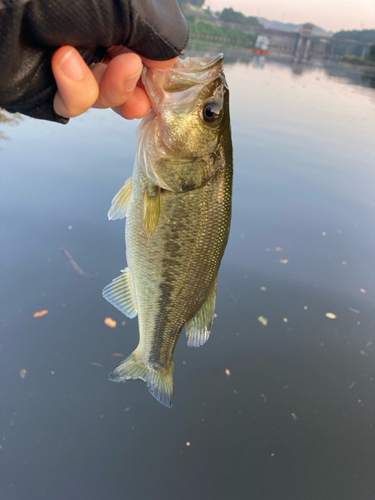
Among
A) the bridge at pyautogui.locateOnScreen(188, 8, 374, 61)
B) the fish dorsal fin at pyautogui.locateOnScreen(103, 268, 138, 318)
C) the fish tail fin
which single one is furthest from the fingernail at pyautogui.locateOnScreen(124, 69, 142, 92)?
the bridge at pyautogui.locateOnScreen(188, 8, 374, 61)

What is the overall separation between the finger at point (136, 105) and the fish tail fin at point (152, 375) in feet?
4.17

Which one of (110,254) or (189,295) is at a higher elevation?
(189,295)

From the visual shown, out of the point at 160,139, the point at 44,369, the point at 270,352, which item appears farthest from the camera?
the point at 270,352

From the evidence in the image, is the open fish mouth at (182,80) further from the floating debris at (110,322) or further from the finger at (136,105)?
the floating debris at (110,322)

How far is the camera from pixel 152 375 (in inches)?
72.8

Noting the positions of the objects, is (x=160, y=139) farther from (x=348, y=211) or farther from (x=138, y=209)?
(x=348, y=211)

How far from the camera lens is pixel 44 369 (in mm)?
2602

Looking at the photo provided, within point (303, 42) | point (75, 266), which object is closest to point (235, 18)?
point (303, 42)

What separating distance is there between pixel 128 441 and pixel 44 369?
86cm

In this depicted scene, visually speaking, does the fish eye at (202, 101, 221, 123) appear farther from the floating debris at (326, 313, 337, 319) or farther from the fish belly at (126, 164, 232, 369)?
the floating debris at (326, 313, 337, 319)

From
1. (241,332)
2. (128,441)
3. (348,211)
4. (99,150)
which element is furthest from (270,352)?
(99,150)

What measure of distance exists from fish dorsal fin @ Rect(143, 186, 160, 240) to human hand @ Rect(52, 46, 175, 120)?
13.7 inches

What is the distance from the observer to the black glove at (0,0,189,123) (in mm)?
824

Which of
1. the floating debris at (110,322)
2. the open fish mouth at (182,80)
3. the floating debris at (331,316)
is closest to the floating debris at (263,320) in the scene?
the floating debris at (331,316)
